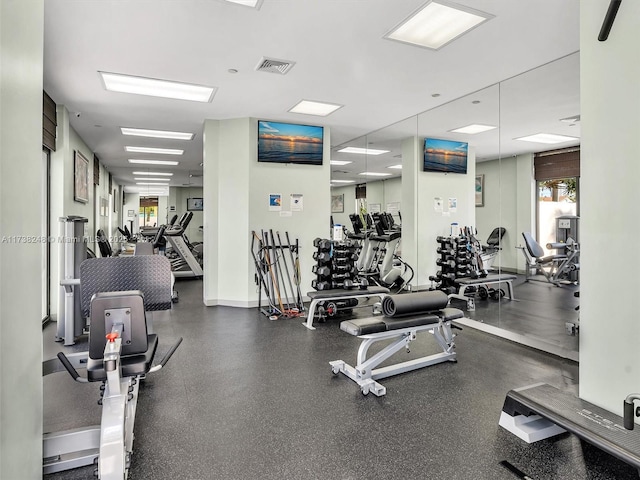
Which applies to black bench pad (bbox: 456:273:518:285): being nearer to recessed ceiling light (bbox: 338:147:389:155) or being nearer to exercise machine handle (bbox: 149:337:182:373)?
recessed ceiling light (bbox: 338:147:389:155)

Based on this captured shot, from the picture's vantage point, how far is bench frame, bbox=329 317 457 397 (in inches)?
117

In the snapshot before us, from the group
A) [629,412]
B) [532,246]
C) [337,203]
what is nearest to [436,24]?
[532,246]

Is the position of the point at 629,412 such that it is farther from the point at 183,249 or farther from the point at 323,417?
the point at 183,249

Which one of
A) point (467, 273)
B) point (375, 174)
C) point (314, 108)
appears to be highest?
point (314, 108)

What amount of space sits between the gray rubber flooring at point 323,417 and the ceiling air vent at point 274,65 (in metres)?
2.82

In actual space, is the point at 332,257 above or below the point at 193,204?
below

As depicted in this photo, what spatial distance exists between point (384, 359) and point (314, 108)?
3.57 metres

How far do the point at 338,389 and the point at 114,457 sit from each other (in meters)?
1.62

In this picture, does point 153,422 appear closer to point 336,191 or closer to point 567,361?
point 567,361

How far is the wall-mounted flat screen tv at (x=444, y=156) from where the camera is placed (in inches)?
210

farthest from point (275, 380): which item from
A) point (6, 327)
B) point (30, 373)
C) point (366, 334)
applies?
point (6, 327)

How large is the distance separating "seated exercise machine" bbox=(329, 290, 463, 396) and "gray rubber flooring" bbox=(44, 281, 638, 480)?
0.08 m

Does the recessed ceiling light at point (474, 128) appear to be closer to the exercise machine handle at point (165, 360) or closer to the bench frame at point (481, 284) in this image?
the bench frame at point (481, 284)

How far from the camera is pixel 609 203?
2162 mm
